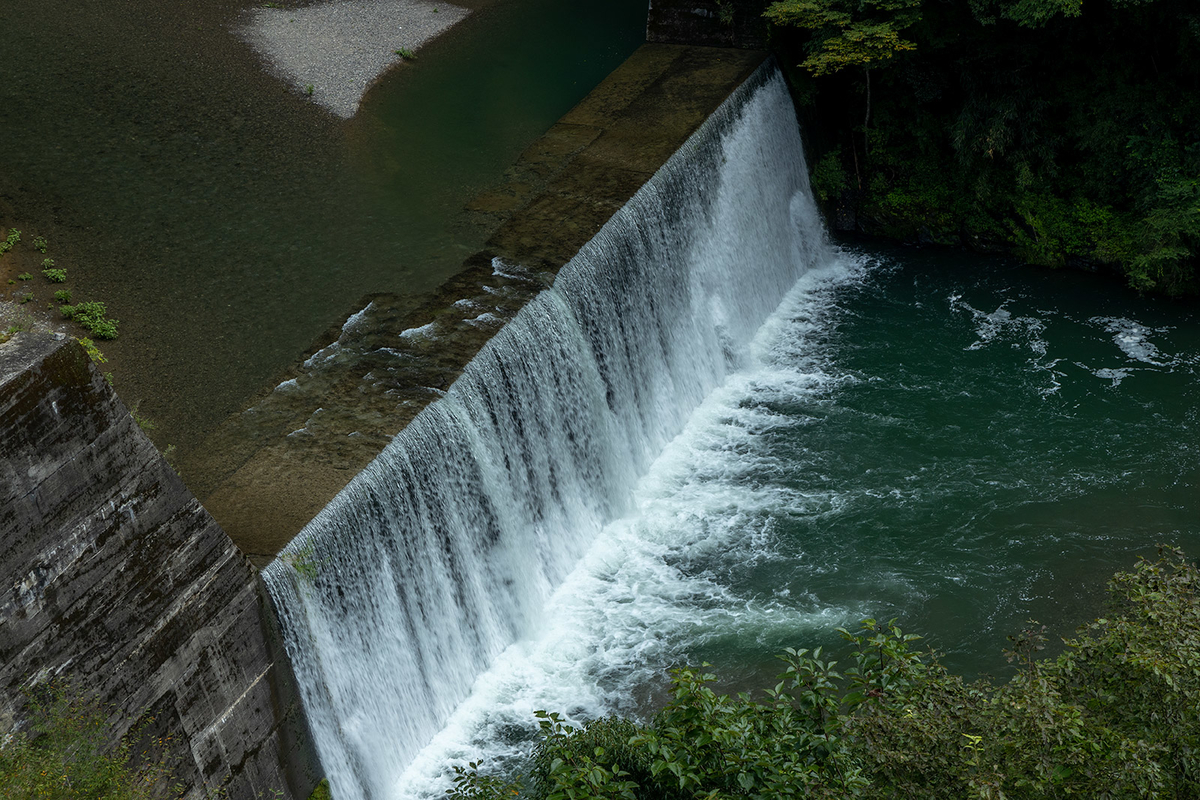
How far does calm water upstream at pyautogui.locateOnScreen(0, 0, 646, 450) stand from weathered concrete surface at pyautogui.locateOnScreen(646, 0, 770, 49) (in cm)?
93

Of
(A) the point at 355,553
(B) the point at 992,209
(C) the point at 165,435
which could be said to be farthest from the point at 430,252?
(B) the point at 992,209

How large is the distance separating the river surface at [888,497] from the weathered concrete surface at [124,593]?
2.09 metres

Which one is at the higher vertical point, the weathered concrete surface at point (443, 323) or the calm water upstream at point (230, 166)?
the calm water upstream at point (230, 166)

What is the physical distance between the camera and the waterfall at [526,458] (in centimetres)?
1033

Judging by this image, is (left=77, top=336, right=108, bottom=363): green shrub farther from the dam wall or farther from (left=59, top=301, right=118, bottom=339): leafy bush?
the dam wall

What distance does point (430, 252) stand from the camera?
48.9ft

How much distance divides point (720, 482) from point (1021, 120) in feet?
28.3

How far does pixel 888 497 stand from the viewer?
1434cm

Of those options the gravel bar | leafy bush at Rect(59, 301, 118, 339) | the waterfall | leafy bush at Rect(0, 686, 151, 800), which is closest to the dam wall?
leafy bush at Rect(0, 686, 151, 800)

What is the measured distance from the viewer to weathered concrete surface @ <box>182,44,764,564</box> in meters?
10.6

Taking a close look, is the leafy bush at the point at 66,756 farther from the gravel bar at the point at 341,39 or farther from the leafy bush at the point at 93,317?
the gravel bar at the point at 341,39

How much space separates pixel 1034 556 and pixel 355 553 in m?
7.84

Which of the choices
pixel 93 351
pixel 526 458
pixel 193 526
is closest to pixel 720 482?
pixel 526 458

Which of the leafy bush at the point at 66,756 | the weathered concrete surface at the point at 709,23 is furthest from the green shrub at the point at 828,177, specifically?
the leafy bush at the point at 66,756
